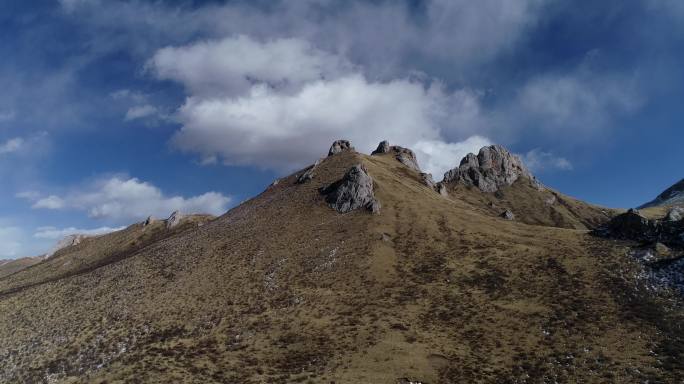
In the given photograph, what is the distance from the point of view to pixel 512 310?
186 ft

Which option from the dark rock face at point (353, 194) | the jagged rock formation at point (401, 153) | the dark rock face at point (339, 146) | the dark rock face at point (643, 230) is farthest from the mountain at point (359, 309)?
the jagged rock formation at point (401, 153)

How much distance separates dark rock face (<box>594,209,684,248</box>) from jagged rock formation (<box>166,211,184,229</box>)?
136066 millimetres

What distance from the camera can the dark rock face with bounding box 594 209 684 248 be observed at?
67.4 m

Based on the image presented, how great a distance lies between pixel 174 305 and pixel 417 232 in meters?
46.3

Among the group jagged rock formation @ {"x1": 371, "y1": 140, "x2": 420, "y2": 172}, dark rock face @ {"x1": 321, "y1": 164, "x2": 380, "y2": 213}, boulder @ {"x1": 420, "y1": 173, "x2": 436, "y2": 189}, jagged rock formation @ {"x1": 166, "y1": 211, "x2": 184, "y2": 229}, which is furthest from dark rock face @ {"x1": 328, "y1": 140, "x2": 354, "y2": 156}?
jagged rock formation @ {"x1": 166, "y1": 211, "x2": 184, "y2": 229}

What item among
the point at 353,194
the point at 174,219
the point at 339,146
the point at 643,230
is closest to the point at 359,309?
the point at 353,194

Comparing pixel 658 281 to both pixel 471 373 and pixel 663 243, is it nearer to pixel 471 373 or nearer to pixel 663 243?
pixel 663 243

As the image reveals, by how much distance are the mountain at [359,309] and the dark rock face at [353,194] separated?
51 cm

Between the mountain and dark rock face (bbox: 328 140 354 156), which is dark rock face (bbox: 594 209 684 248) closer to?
the mountain

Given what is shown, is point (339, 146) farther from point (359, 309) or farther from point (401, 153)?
point (359, 309)

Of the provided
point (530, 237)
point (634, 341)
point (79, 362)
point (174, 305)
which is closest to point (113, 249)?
point (174, 305)

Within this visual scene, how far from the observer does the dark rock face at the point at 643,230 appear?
67438mm

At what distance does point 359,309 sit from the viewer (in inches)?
2400

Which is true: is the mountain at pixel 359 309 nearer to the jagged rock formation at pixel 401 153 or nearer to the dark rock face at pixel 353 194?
the dark rock face at pixel 353 194
